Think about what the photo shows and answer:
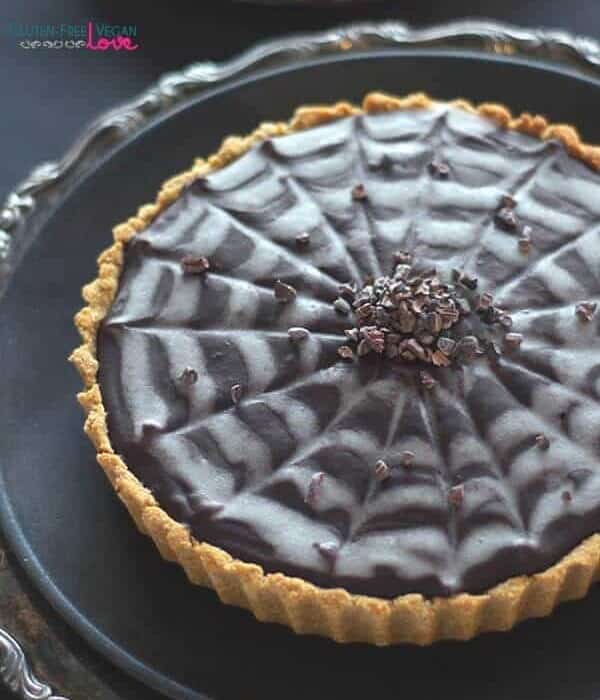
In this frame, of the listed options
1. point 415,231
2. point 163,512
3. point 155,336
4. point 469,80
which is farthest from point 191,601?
point 469,80

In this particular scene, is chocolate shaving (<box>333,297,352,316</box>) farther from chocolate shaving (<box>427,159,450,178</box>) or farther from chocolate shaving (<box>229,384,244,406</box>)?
chocolate shaving (<box>427,159,450,178</box>)

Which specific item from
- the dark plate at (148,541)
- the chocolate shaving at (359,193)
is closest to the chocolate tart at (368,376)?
the chocolate shaving at (359,193)

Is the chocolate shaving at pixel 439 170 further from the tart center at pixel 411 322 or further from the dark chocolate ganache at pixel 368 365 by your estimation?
the tart center at pixel 411 322

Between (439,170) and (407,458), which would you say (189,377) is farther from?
(439,170)

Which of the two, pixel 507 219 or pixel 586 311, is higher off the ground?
pixel 507 219

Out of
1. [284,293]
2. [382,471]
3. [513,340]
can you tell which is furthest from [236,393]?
[513,340]

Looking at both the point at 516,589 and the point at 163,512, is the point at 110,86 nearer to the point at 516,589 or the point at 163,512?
the point at 163,512
